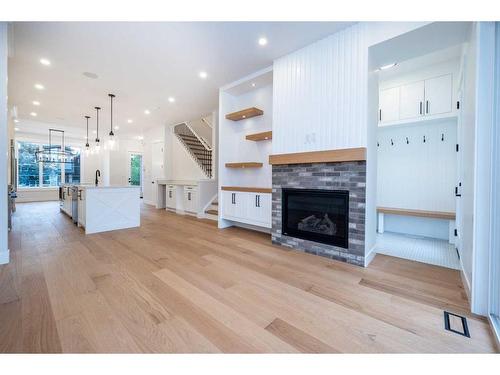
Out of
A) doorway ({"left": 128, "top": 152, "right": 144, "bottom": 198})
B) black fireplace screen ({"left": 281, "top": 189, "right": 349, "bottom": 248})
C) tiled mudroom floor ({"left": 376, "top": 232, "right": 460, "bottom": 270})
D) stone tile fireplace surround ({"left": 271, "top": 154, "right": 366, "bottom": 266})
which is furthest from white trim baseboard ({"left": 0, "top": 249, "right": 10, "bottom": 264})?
doorway ({"left": 128, "top": 152, "right": 144, "bottom": 198})

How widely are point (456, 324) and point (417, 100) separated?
11.8ft

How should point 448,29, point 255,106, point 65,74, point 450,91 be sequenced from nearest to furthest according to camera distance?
1. point 448,29
2. point 450,91
3. point 65,74
4. point 255,106

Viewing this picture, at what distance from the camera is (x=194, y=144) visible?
8086 mm

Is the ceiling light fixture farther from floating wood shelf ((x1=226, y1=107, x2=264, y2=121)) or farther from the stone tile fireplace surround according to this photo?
the stone tile fireplace surround

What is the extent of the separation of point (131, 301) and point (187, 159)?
6186mm

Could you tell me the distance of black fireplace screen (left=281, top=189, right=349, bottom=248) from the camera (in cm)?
286

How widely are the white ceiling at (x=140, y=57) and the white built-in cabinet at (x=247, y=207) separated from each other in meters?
2.35

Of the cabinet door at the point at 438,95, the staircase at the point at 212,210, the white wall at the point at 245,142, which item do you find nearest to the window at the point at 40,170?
the staircase at the point at 212,210

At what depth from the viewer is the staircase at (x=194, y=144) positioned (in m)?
7.67

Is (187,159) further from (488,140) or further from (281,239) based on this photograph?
(488,140)

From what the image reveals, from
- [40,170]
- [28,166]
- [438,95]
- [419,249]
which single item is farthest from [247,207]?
[28,166]

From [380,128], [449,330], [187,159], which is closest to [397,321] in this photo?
[449,330]

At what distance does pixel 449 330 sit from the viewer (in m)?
1.51

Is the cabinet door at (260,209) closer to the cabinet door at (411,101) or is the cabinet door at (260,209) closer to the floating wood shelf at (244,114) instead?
the floating wood shelf at (244,114)
